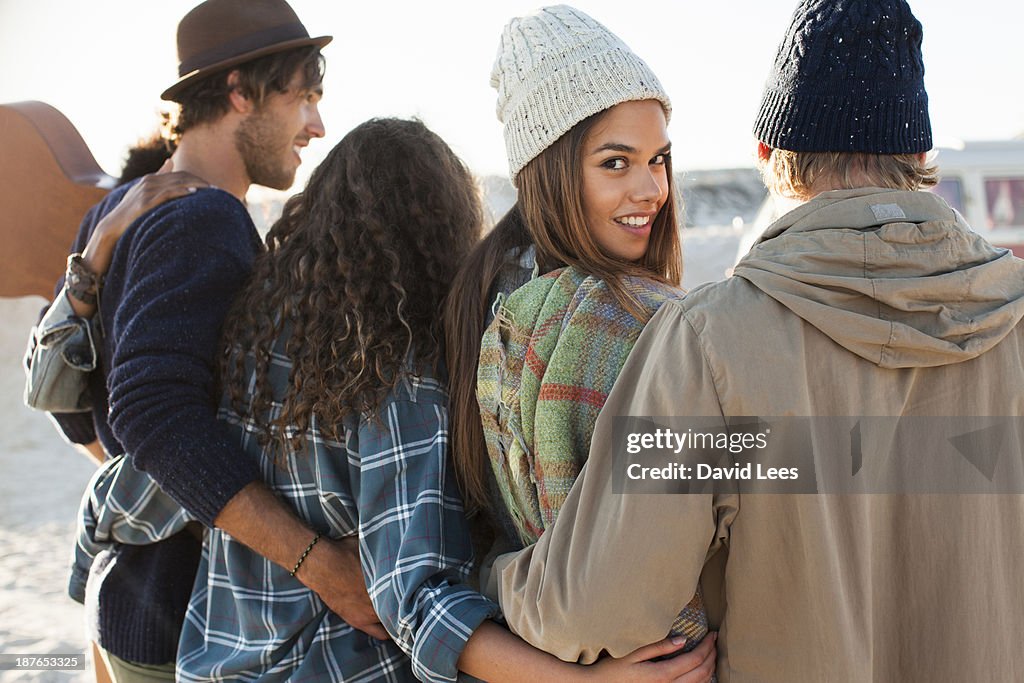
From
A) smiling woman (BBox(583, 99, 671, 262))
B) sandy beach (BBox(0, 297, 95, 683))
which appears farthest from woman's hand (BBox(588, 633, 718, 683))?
sandy beach (BBox(0, 297, 95, 683))

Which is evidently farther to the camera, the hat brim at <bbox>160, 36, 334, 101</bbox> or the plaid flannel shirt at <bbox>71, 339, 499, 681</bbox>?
the hat brim at <bbox>160, 36, 334, 101</bbox>

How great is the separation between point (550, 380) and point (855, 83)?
71cm

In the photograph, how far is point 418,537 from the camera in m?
1.91

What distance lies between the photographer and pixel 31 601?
19.5 feet

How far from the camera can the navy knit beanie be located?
1591mm

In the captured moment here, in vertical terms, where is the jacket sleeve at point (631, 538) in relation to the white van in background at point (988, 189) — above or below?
above

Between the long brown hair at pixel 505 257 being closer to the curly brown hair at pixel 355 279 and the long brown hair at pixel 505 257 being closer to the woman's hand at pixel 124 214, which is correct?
the curly brown hair at pixel 355 279

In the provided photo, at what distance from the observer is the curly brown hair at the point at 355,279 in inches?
80.4

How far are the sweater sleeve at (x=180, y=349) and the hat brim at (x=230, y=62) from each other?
569 mm

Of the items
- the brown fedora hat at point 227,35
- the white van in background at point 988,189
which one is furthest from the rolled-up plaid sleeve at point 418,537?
the white van in background at point 988,189

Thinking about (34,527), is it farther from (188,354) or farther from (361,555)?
(361,555)

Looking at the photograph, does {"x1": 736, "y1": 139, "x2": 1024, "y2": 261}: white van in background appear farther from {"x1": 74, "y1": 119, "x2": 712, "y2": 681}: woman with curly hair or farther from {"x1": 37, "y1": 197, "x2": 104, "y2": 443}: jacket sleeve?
{"x1": 74, "y1": 119, "x2": 712, "y2": 681}: woman with curly hair

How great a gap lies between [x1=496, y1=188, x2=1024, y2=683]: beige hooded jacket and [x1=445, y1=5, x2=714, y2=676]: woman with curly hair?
0.56ft

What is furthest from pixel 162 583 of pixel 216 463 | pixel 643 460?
pixel 643 460
